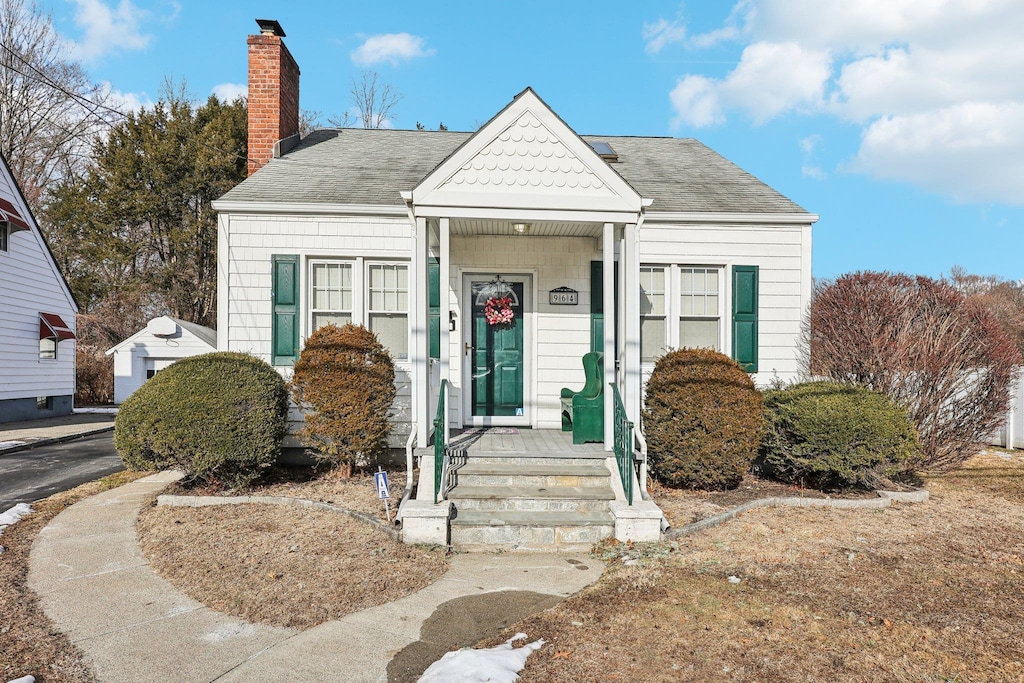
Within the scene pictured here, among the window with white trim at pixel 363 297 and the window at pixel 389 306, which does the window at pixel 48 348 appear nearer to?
the window with white trim at pixel 363 297

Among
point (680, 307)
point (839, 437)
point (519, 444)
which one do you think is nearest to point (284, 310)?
point (519, 444)

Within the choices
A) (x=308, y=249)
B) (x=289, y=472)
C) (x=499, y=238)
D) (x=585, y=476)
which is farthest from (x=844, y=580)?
(x=308, y=249)

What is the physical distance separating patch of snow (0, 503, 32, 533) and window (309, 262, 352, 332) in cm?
374

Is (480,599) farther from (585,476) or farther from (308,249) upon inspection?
(308,249)

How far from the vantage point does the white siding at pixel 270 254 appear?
8.35 metres

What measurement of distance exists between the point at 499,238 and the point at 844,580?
573 cm

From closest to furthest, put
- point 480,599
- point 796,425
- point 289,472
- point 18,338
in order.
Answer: point 480,599, point 796,425, point 289,472, point 18,338

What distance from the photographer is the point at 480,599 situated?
14.1 feet

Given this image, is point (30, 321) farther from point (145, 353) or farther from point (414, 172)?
point (414, 172)

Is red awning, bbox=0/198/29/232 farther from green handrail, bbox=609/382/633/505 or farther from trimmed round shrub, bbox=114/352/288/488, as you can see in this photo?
green handrail, bbox=609/382/633/505

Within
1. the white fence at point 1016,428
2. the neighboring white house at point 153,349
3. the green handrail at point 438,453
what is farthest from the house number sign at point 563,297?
the neighboring white house at point 153,349

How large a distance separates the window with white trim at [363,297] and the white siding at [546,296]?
0.84 meters

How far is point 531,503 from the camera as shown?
5781mm

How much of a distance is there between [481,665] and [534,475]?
2.97 metres
